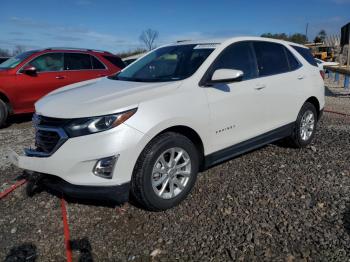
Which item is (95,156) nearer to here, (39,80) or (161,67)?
(161,67)

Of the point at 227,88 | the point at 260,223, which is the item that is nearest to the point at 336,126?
the point at 227,88

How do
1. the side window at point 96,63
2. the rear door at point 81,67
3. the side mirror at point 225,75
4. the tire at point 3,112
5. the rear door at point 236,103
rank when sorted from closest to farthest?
the side mirror at point 225,75 → the rear door at point 236,103 → the tire at point 3,112 → the rear door at point 81,67 → the side window at point 96,63

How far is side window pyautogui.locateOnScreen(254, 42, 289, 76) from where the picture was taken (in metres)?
4.69

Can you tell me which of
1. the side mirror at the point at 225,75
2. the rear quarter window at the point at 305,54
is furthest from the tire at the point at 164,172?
the rear quarter window at the point at 305,54

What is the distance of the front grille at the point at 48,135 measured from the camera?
322cm

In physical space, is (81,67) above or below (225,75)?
below

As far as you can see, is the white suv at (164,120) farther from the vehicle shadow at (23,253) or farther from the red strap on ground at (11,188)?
the red strap on ground at (11,188)

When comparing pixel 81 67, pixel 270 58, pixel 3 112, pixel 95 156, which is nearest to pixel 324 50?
pixel 81 67

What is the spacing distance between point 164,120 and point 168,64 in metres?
1.28

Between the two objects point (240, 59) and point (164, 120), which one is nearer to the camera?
point (164, 120)

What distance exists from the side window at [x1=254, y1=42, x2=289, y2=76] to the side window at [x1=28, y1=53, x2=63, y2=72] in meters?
5.43

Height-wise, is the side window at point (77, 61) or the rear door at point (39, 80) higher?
the side window at point (77, 61)

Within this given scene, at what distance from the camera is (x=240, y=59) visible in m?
4.44

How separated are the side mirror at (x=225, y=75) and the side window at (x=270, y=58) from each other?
92cm
